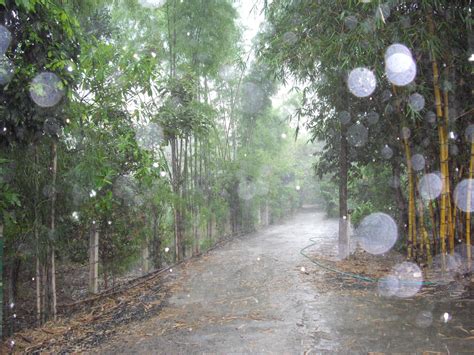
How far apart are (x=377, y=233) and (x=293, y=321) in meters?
5.61

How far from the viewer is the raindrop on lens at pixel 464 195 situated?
393cm

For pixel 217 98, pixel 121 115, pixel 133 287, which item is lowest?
pixel 133 287

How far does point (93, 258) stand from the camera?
4.28m

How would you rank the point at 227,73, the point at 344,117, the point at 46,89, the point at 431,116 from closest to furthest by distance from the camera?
the point at 46,89 → the point at 431,116 → the point at 344,117 → the point at 227,73

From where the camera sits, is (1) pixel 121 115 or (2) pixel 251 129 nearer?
(1) pixel 121 115

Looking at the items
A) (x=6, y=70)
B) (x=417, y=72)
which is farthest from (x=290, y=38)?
(x=6, y=70)

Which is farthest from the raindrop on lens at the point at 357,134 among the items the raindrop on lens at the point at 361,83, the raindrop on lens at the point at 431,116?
the raindrop on lens at the point at 431,116

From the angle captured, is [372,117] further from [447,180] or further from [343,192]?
[447,180]

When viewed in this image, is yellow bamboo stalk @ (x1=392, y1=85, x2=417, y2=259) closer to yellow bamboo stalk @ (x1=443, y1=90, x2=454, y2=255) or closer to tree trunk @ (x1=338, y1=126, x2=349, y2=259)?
yellow bamboo stalk @ (x1=443, y1=90, x2=454, y2=255)

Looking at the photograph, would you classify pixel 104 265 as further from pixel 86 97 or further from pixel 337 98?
pixel 337 98

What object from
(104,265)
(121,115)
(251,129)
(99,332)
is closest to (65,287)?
(104,265)

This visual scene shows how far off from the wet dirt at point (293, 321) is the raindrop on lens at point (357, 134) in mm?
2601

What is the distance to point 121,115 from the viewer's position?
4.20m

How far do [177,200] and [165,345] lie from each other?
3236 mm
